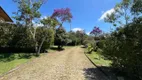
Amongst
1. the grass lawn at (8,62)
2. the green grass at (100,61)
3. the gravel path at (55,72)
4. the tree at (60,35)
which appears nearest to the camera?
the gravel path at (55,72)

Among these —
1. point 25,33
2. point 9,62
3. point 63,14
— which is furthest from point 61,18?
point 9,62

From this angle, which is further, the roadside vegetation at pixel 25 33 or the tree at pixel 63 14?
the tree at pixel 63 14

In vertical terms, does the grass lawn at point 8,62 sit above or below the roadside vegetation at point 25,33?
below

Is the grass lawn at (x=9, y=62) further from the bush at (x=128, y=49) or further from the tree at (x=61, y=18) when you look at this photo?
the tree at (x=61, y=18)

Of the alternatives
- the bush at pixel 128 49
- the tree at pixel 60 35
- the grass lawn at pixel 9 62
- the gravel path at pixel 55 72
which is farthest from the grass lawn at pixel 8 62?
the tree at pixel 60 35

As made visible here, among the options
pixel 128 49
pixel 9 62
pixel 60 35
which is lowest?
pixel 9 62

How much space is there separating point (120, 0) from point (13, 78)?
28.2 feet

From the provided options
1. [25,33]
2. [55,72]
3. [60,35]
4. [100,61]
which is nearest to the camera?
[55,72]

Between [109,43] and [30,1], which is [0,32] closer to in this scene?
[30,1]

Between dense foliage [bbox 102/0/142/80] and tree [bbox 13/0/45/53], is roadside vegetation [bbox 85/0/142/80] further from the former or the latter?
tree [bbox 13/0/45/53]

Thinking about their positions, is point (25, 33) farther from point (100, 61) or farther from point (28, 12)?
point (100, 61)

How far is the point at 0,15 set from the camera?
20750 millimetres

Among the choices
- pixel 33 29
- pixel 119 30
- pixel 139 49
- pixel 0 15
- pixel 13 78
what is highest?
pixel 0 15

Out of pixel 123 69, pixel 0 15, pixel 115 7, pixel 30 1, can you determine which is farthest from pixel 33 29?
pixel 123 69
